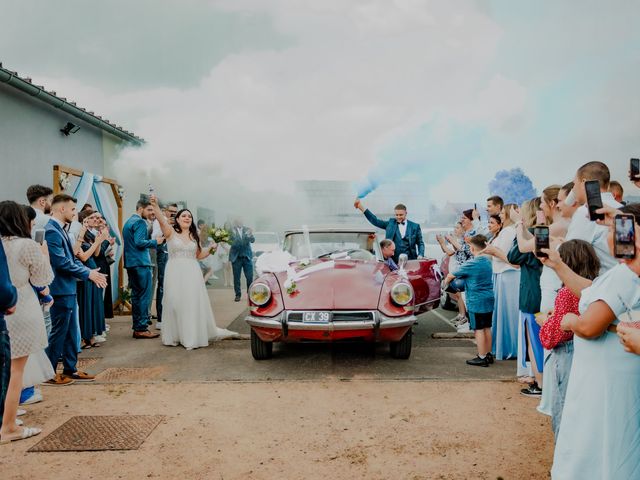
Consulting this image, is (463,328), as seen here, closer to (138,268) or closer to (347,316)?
(347,316)

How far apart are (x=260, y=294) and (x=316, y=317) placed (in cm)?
76

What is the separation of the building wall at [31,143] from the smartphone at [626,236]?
872 cm

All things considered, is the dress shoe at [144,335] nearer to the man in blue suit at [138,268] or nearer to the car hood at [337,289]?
the man in blue suit at [138,268]

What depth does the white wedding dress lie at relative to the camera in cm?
696

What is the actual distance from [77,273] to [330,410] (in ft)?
9.67

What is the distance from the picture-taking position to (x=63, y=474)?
131 inches

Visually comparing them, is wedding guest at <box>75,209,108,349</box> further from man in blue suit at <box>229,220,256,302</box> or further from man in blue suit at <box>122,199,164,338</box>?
man in blue suit at <box>229,220,256,302</box>

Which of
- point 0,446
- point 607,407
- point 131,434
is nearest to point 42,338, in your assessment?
point 0,446

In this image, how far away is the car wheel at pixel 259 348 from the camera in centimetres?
613

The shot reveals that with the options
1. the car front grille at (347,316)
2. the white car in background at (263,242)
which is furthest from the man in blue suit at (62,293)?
the white car in background at (263,242)

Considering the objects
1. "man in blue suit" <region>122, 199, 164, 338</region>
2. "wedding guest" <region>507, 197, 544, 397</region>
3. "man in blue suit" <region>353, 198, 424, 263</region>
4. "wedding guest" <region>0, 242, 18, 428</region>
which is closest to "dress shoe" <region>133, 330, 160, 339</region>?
"man in blue suit" <region>122, 199, 164, 338</region>

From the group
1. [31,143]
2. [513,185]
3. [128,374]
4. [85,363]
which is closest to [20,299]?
[128,374]

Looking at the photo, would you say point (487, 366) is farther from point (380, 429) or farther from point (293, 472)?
point (293, 472)

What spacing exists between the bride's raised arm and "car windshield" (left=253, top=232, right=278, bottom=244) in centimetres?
1012
